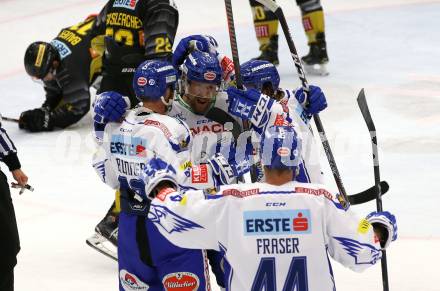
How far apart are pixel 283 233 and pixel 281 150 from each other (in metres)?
0.30

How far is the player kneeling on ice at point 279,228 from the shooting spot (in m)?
3.85

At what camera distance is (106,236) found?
6488 millimetres

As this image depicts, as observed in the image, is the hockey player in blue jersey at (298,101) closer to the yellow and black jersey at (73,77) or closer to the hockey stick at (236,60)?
the hockey stick at (236,60)

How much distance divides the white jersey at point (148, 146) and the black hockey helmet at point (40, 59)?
170 inches

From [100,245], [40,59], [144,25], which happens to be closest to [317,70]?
[40,59]

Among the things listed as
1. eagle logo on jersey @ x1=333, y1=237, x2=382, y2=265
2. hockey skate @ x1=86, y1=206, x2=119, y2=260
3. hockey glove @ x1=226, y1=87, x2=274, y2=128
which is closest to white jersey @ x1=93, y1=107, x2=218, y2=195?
hockey glove @ x1=226, y1=87, x2=274, y2=128

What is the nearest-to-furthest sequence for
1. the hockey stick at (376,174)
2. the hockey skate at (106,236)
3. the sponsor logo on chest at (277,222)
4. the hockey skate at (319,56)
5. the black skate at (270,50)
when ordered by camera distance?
1. the sponsor logo on chest at (277,222)
2. the hockey stick at (376,174)
3. the hockey skate at (106,236)
4. the hockey skate at (319,56)
5. the black skate at (270,50)

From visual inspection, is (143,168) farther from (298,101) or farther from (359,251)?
(359,251)

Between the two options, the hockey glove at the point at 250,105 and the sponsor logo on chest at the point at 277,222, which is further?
the hockey glove at the point at 250,105

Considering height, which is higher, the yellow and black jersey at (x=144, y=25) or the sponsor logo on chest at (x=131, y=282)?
the yellow and black jersey at (x=144, y=25)

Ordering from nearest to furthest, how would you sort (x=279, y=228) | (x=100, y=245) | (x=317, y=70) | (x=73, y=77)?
(x=279, y=228)
(x=100, y=245)
(x=73, y=77)
(x=317, y=70)

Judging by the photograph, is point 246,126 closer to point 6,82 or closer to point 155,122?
point 155,122

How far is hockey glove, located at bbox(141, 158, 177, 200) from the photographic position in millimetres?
4047

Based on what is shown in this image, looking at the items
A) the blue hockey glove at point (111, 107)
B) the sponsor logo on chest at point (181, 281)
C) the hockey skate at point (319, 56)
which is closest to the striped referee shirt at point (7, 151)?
the blue hockey glove at point (111, 107)
